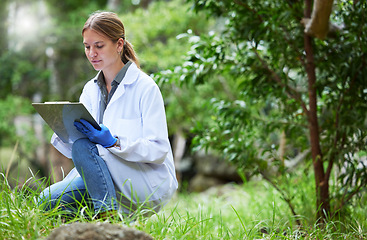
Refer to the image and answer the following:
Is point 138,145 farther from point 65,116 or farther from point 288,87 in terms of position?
point 288,87

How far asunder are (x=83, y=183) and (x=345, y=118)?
1642mm

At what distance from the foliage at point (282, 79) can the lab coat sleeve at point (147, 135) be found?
37.1 inches

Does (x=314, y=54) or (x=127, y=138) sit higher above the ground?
(x=314, y=54)

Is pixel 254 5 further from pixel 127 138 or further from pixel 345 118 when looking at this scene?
pixel 127 138

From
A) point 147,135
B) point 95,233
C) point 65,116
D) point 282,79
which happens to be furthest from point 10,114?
point 95,233

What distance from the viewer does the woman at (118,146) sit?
1.70 metres

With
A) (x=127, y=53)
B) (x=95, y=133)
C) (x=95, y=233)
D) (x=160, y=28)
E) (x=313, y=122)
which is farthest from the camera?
(x=160, y=28)

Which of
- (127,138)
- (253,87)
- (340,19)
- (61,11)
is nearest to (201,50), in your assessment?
(253,87)

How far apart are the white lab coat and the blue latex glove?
1.5 inches

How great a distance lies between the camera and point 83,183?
5.97 ft

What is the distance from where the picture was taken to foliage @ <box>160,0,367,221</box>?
2.54m

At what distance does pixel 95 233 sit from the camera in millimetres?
1314

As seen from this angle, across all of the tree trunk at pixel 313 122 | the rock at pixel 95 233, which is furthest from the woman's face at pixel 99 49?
the tree trunk at pixel 313 122

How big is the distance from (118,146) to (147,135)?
133 millimetres
